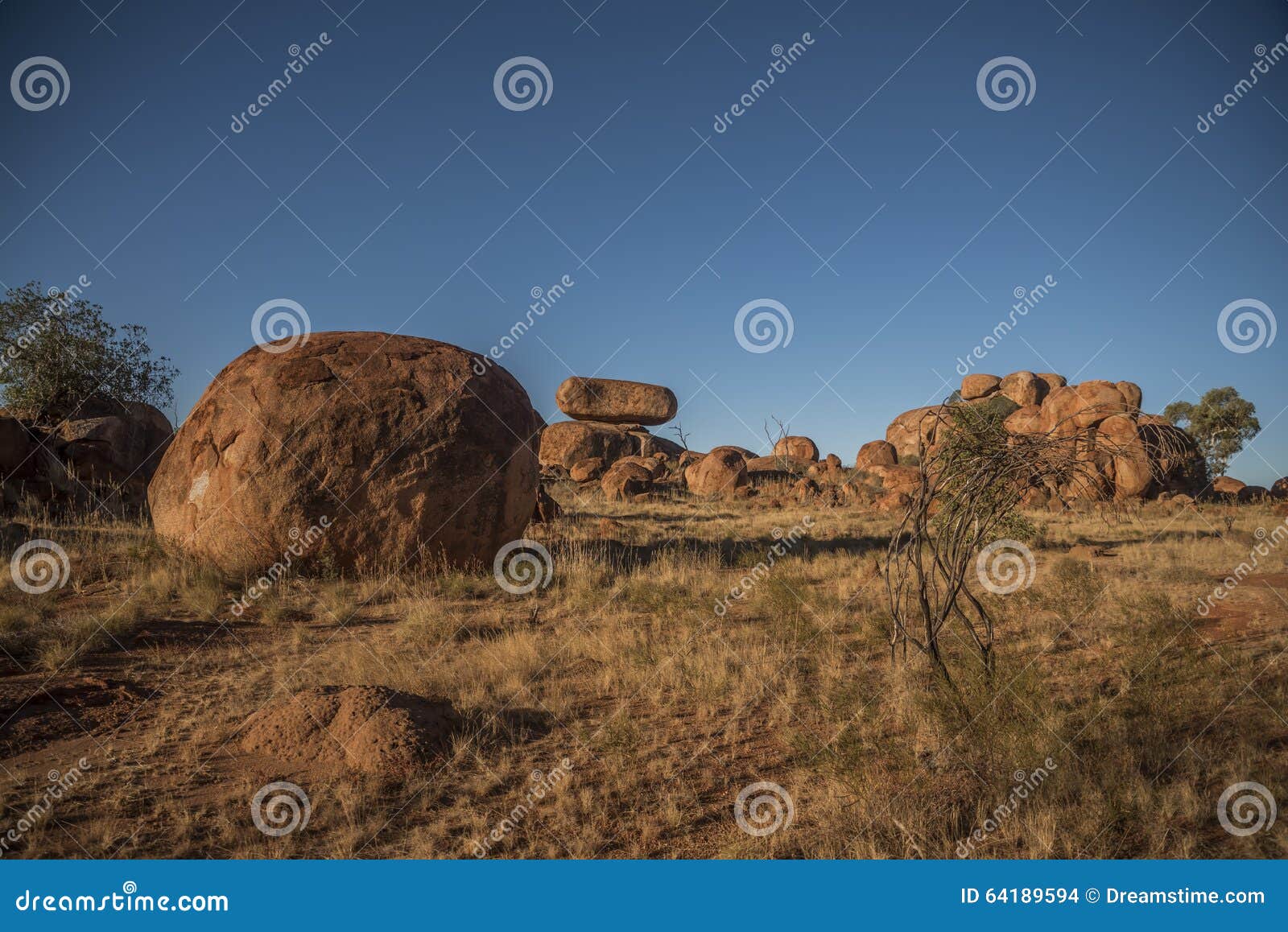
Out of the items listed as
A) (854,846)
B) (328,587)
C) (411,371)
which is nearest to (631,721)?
(854,846)

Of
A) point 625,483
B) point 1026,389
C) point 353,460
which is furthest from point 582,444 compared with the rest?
point 353,460

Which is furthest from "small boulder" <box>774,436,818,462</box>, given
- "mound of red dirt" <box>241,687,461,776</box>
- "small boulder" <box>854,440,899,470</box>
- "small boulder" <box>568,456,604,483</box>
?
"mound of red dirt" <box>241,687,461,776</box>

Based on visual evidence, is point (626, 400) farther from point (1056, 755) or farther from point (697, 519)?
A: point (1056, 755)

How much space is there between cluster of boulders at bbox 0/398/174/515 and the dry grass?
4950 millimetres

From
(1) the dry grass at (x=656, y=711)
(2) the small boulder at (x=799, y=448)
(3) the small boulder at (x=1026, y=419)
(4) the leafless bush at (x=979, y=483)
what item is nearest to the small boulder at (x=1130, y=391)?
(3) the small boulder at (x=1026, y=419)

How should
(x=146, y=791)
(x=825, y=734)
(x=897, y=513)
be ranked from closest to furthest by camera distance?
(x=146, y=791) → (x=825, y=734) → (x=897, y=513)

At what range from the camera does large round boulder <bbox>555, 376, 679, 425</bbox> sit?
110 feet

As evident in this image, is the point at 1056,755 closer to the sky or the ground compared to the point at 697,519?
closer to the ground

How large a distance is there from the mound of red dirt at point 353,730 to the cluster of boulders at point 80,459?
9.63 m

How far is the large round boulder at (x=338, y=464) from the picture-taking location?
834 centimetres

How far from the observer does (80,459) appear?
1392cm

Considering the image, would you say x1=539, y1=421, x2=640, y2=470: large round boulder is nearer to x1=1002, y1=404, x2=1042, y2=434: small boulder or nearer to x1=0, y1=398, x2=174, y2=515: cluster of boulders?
x1=1002, y1=404, x2=1042, y2=434: small boulder

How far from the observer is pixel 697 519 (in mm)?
17672

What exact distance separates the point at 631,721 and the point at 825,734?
4.21ft
